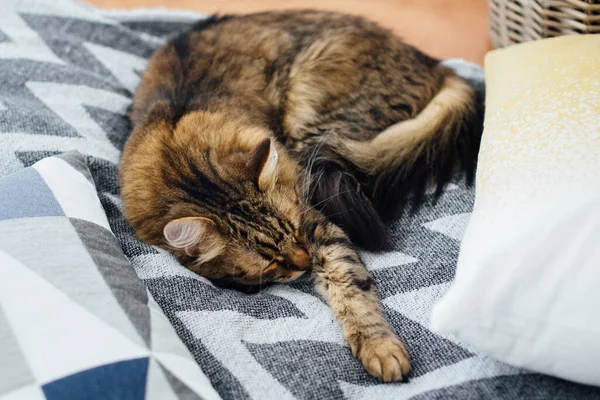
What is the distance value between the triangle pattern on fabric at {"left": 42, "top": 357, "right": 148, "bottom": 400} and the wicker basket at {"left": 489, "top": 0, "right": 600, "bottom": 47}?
143 cm

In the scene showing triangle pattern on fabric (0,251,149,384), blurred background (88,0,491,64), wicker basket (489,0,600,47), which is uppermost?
wicker basket (489,0,600,47)

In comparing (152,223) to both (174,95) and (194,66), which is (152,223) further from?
(194,66)

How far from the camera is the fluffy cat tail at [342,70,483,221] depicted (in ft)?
4.84

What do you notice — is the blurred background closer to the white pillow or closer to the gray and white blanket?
the gray and white blanket

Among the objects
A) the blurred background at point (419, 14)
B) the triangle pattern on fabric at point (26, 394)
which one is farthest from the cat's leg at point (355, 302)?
the blurred background at point (419, 14)

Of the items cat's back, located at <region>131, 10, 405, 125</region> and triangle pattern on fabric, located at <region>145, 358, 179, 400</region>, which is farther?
cat's back, located at <region>131, 10, 405, 125</region>

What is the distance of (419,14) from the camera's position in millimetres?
2348

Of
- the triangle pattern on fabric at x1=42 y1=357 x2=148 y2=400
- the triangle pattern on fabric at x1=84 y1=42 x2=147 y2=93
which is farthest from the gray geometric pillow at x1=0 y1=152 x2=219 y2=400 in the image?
the triangle pattern on fabric at x1=84 y1=42 x2=147 y2=93

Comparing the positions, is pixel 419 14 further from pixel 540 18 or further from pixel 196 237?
pixel 196 237

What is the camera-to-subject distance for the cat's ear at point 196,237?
47.9 inches

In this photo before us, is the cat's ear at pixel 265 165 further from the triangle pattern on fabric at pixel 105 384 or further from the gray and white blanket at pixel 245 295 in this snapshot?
the triangle pattern on fabric at pixel 105 384

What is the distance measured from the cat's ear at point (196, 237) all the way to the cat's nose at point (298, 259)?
0.52 feet

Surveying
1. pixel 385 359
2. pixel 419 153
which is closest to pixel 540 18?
pixel 419 153

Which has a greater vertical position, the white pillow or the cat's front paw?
the white pillow
